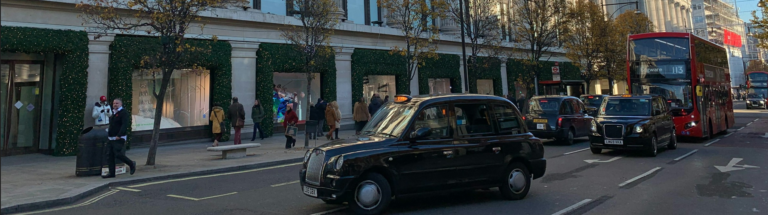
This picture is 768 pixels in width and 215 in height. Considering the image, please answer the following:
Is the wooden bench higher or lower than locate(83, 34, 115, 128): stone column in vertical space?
lower

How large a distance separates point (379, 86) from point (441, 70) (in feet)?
15.3

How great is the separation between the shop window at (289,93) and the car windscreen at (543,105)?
951cm

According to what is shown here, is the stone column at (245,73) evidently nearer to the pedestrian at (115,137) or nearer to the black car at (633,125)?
the pedestrian at (115,137)

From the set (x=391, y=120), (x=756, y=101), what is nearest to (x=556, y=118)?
(x=391, y=120)

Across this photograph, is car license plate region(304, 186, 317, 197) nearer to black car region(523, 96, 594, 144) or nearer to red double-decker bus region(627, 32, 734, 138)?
black car region(523, 96, 594, 144)

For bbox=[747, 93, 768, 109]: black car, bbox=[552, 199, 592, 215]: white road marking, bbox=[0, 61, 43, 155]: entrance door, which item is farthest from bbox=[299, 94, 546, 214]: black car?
bbox=[747, 93, 768, 109]: black car

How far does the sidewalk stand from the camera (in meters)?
7.80

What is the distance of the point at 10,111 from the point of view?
46.6 ft

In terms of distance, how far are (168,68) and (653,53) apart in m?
15.9

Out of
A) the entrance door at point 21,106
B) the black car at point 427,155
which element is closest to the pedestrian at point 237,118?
the entrance door at point 21,106

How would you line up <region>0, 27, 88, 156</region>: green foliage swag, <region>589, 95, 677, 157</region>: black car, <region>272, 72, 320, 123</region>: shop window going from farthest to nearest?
<region>272, 72, 320, 123</region>: shop window < <region>0, 27, 88, 156</region>: green foliage swag < <region>589, 95, 677, 157</region>: black car

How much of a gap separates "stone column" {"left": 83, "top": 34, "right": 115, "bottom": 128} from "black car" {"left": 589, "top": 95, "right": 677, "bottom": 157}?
15.6m

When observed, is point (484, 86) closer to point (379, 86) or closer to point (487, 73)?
point (487, 73)

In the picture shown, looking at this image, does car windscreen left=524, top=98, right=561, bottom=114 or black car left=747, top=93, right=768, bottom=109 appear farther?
black car left=747, top=93, right=768, bottom=109
